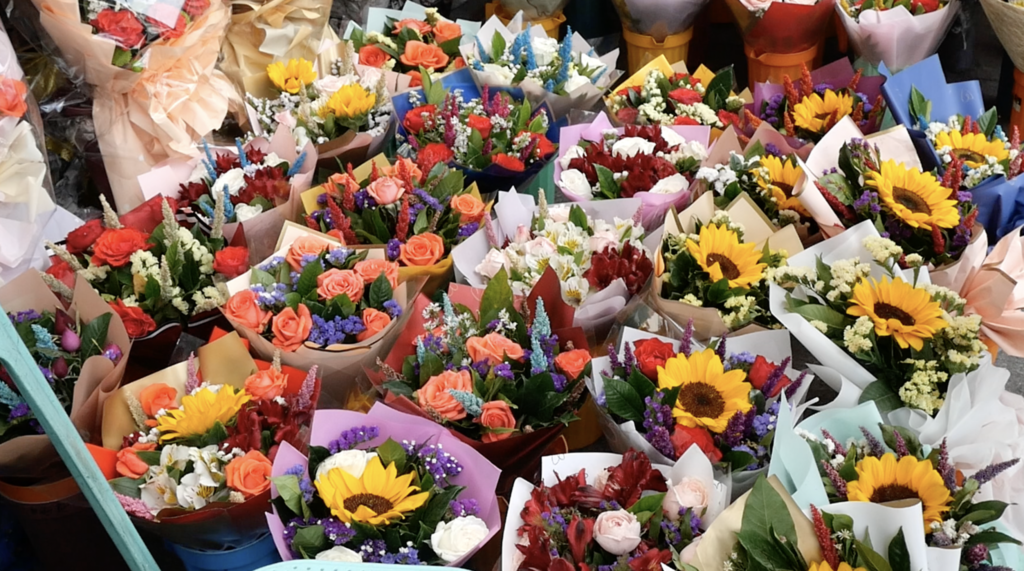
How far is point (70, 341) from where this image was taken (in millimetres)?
1620

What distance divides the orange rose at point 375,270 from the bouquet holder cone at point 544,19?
1909 mm

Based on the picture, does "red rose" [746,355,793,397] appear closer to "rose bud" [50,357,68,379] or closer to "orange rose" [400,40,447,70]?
"rose bud" [50,357,68,379]

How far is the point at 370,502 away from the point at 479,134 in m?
1.20

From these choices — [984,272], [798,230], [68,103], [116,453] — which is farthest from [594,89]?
[116,453]

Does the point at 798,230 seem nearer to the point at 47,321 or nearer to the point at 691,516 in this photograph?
the point at 691,516

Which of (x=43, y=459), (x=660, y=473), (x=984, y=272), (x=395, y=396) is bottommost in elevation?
(x=43, y=459)

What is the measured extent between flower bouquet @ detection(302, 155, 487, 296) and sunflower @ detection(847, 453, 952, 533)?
3.29 ft

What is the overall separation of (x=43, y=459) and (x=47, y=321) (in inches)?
12.1

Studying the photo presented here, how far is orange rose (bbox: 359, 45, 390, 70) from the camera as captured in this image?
2.83 meters

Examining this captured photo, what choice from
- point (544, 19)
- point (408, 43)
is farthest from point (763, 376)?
point (544, 19)

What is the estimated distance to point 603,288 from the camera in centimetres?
174

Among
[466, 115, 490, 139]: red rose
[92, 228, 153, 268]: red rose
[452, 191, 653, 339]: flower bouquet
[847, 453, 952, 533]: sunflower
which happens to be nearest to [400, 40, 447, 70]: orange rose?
[466, 115, 490, 139]: red rose

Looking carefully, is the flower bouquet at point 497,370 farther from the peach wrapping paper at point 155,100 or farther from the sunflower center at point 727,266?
the peach wrapping paper at point 155,100

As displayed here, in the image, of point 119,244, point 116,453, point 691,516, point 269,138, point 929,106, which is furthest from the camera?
point 269,138
